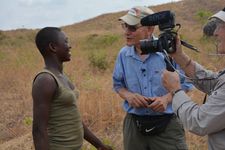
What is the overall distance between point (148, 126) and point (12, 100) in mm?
5948

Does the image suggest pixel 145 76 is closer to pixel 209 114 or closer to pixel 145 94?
pixel 145 94

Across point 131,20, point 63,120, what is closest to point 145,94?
point 131,20

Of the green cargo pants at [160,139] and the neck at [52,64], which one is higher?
the neck at [52,64]

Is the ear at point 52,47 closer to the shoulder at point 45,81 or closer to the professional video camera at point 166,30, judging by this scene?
the shoulder at point 45,81

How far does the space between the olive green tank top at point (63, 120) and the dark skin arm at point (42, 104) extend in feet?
0.17

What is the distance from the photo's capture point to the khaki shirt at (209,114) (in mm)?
2109

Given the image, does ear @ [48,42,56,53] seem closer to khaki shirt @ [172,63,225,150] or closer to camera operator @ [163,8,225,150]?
camera operator @ [163,8,225,150]

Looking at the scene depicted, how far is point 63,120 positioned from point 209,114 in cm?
104

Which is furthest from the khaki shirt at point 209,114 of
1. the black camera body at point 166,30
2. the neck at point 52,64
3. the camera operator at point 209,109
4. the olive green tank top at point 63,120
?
the neck at point 52,64

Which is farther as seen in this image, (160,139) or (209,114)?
(160,139)

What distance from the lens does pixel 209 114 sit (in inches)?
83.6

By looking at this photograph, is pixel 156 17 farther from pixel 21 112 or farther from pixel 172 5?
pixel 172 5

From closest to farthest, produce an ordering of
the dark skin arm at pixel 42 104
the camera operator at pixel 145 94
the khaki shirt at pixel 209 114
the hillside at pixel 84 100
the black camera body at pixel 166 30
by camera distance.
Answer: the khaki shirt at pixel 209 114, the black camera body at pixel 166 30, the dark skin arm at pixel 42 104, the camera operator at pixel 145 94, the hillside at pixel 84 100

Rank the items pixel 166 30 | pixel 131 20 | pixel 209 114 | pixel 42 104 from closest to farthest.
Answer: pixel 209 114, pixel 166 30, pixel 42 104, pixel 131 20
